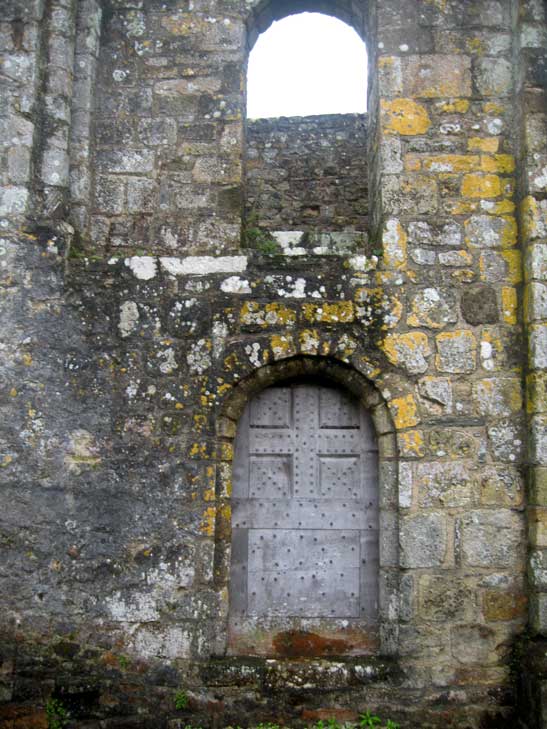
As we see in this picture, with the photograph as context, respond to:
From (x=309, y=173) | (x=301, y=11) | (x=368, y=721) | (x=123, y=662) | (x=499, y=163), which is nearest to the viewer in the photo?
(x=368, y=721)

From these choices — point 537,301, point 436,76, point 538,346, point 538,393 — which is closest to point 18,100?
point 436,76

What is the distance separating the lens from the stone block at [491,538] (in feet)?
15.1

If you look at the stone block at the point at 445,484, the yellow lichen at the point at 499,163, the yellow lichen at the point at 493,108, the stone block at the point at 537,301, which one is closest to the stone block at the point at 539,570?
the stone block at the point at 445,484

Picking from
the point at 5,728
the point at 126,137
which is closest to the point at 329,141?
the point at 126,137

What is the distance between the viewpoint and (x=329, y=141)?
24.4 ft

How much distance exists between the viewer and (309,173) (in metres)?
7.38

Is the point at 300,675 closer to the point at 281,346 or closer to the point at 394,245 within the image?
the point at 281,346

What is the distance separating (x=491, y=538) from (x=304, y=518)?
120 cm

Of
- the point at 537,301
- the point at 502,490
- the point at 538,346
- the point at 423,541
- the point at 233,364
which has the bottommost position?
the point at 423,541

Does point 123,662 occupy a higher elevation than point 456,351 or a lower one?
lower

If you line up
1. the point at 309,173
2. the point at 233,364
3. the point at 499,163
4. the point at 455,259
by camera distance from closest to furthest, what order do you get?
1. the point at 233,364
2. the point at 455,259
3. the point at 499,163
4. the point at 309,173

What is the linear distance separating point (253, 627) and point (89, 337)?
2.17m

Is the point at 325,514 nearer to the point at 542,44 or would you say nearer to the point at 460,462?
the point at 460,462

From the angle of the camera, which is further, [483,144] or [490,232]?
[483,144]
